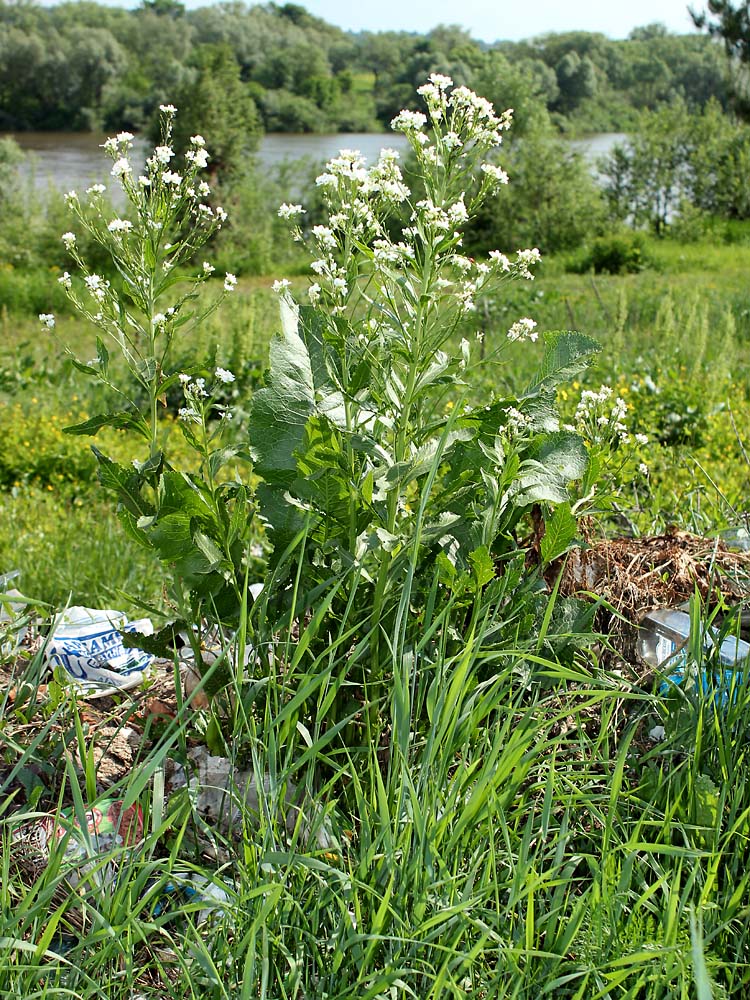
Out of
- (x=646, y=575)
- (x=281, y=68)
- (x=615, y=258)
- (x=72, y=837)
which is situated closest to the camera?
(x=72, y=837)

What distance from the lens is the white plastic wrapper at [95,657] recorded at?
2.38m

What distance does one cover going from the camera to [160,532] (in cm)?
175

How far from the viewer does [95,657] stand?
2.49 metres

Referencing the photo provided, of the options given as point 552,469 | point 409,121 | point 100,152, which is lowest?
point 552,469

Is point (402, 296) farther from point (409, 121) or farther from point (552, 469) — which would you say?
point (552, 469)

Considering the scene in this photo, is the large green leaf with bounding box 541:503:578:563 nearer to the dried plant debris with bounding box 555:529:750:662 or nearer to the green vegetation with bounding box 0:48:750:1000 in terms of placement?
the green vegetation with bounding box 0:48:750:1000

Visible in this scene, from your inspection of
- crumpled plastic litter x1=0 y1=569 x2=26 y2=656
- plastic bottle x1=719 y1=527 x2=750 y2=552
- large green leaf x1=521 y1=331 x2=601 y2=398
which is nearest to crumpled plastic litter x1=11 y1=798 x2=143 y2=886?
crumpled plastic litter x1=0 y1=569 x2=26 y2=656

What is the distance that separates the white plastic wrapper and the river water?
17740 mm

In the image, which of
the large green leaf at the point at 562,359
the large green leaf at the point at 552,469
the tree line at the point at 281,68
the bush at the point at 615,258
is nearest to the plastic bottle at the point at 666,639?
the large green leaf at the point at 552,469

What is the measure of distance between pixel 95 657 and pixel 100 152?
76.0 feet

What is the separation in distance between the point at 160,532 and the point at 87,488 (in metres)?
3.25

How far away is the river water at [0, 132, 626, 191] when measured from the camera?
73.7 feet

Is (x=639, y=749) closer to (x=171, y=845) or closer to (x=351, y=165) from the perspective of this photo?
(x=171, y=845)

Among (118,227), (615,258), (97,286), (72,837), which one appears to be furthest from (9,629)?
(615,258)
